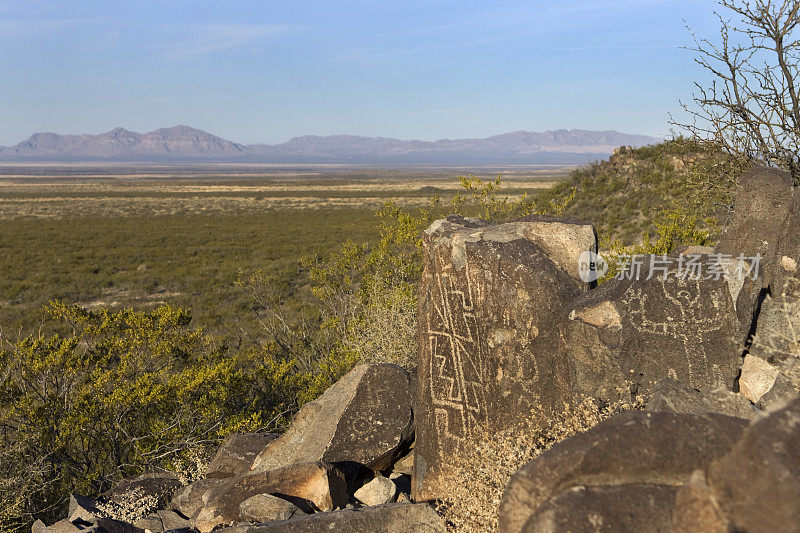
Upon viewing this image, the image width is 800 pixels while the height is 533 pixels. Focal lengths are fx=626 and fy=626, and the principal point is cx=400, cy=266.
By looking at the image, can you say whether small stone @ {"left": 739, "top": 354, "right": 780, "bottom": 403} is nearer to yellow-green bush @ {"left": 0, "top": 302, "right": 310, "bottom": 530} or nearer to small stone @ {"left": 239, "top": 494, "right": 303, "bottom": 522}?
small stone @ {"left": 239, "top": 494, "right": 303, "bottom": 522}

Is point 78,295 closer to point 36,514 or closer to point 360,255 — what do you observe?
point 360,255

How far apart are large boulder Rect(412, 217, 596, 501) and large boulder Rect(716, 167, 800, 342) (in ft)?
5.35

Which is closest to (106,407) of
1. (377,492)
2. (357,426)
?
(357,426)

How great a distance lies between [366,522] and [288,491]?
1230mm

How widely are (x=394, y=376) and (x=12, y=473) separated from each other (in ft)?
14.1

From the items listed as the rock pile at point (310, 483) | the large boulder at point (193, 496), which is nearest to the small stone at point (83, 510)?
the rock pile at point (310, 483)

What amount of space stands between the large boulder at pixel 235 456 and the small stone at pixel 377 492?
60.6 inches

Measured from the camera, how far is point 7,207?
6500 cm

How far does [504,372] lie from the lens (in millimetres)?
5781

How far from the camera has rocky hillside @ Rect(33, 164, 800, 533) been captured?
5168 mm

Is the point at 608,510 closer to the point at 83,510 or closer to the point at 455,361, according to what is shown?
the point at 455,361

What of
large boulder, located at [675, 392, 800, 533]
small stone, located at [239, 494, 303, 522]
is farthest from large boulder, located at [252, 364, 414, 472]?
large boulder, located at [675, 392, 800, 533]

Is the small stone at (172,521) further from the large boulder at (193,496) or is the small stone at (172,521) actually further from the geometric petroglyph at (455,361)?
the geometric petroglyph at (455,361)

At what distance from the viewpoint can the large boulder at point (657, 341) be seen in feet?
17.6
